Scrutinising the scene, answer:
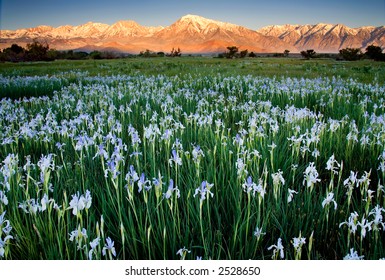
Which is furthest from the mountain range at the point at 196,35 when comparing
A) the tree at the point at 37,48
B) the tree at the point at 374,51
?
the tree at the point at 37,48

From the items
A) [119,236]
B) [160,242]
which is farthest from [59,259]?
[160,242]

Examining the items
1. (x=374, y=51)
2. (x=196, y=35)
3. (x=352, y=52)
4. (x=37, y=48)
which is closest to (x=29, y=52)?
(x=37, y=48)

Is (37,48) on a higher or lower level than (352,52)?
higher

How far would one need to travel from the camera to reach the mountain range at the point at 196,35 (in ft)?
9.05

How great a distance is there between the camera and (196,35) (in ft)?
10.6

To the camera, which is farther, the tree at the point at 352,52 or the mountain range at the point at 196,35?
the tree at the point at 352,52

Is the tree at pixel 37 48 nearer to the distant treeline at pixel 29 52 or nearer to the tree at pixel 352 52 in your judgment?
the distant treeline at pixel 29 52

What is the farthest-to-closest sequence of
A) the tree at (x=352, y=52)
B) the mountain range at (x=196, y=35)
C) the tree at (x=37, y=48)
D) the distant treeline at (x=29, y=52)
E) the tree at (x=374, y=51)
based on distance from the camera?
the distant treeline at (x=29, y=52) → the tree at (x=37, y=48) → the tree at (x=352, y=52) → the tree at (x=374, y=51) → the mountain range at (x=196, y=35)

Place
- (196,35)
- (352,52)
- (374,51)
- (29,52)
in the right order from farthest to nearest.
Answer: (29,52) → (352,52) → (374,51) → (196,35)

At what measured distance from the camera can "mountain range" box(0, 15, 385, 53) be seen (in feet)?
9.05

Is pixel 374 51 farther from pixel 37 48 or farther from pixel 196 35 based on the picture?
pixel 37 48

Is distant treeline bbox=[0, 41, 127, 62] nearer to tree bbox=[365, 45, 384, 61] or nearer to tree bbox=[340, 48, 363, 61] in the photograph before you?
tree bbox=[340, 48, 363, 61]

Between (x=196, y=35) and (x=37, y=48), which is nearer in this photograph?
(x=196, y=35)
